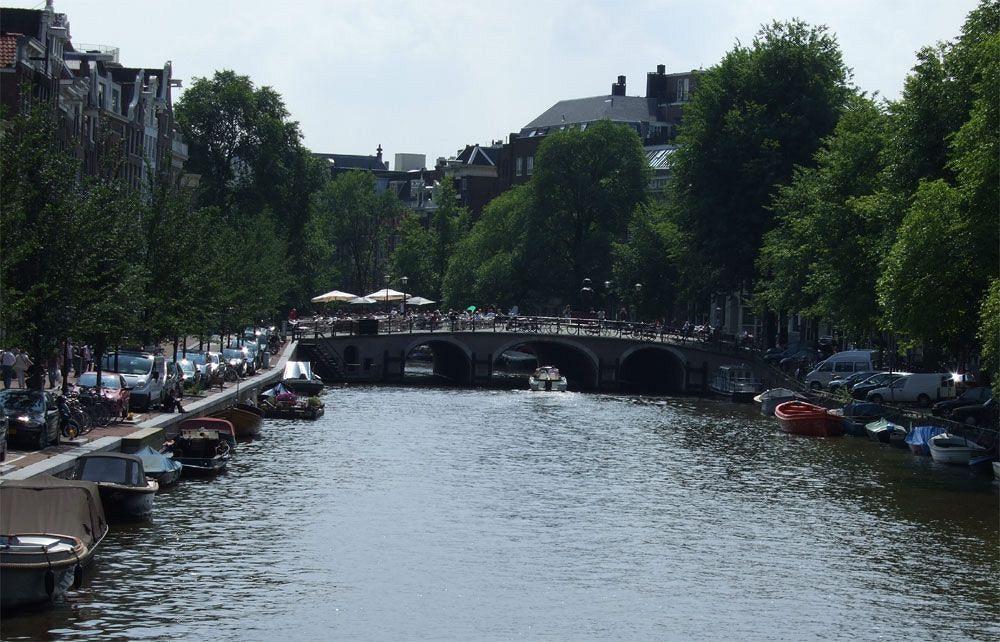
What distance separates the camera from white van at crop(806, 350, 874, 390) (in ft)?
299

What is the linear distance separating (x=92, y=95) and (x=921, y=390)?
5189 centimetres

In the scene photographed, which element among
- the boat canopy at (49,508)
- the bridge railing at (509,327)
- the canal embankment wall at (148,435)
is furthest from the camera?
the bridge railing at (509,327)

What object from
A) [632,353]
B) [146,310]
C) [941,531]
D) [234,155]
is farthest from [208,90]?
[941,531]

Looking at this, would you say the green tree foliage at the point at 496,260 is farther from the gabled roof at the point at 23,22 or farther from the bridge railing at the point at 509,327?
the gabled roof at the point at 23,22

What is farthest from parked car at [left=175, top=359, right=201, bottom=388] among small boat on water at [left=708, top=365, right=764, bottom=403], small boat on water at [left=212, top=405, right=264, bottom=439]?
small boat on water at [left=708, top=365, right=764, bottom=403]

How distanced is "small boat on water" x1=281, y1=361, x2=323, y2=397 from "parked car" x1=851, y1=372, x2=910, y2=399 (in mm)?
26496

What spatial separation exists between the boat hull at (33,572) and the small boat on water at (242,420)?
3086 centimetres

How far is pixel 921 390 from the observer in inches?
3130

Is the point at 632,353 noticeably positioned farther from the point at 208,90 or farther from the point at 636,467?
the point at 636,467

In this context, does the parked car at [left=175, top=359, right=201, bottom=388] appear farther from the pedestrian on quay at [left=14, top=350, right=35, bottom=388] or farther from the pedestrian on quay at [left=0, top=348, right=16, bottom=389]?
the pedestrian on quay at [left=0, top=348, right=16, bottom=389]

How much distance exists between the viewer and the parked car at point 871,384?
269 ft

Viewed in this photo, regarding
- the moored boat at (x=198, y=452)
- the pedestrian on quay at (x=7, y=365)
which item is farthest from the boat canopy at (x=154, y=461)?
the pedestrian on quay at (x=7, y=365)

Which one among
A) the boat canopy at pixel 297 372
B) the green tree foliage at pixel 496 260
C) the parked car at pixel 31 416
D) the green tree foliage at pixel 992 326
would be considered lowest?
the parked car at pixel 31 416

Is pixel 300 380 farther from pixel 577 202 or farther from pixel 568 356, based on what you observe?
pixel 577 202
